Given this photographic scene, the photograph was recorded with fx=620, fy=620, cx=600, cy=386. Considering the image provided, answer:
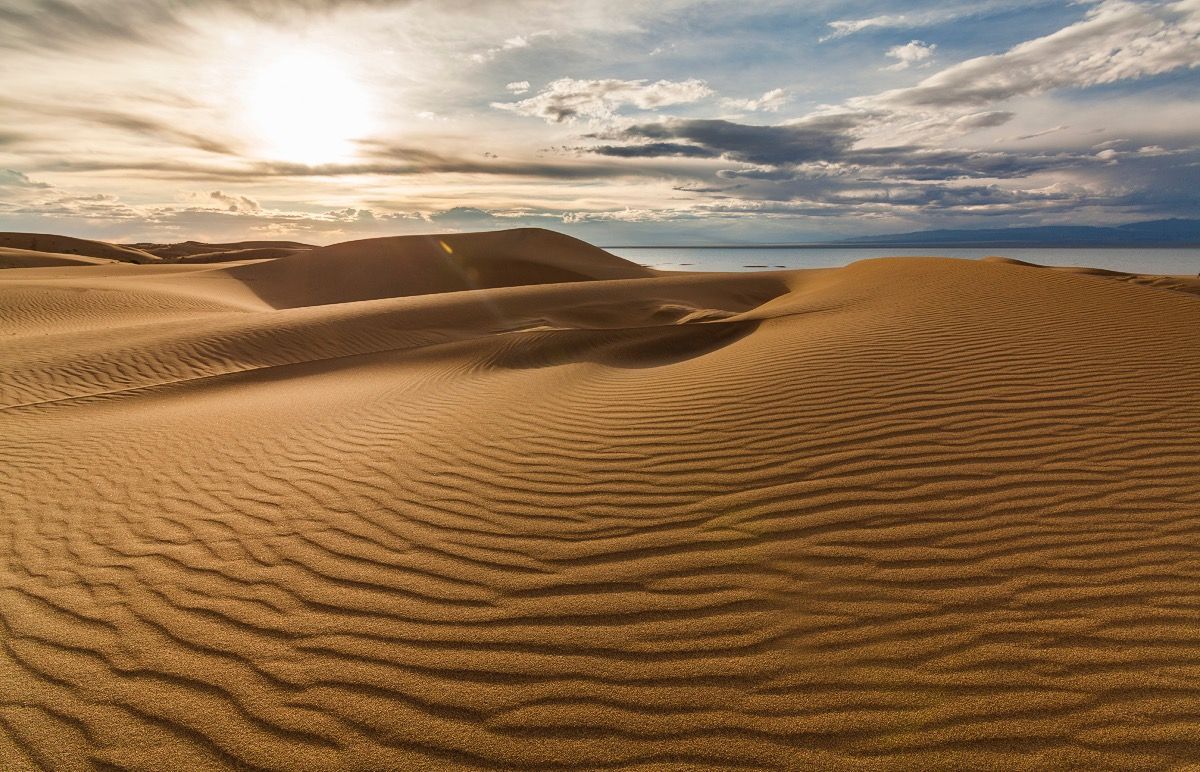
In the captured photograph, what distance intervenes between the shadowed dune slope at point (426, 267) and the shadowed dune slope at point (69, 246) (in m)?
43.5

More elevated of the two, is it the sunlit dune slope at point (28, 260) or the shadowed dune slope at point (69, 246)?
the shadowed dune slope at point (69, 246)

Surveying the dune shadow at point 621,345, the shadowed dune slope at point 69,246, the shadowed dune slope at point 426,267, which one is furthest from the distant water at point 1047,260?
the shadowed dune slope at point 69,246

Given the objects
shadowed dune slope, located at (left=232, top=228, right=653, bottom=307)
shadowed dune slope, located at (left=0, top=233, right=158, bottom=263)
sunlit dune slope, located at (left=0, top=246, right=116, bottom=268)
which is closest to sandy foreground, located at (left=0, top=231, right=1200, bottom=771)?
shadowed dune slope, located at (left=232, top=228, right=653, bottom=307)

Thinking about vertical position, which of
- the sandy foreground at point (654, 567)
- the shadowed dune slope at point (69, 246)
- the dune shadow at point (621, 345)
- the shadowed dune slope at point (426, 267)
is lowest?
the sandy foreground at point (654, 567)

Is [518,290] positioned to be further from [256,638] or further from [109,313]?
[256,638]

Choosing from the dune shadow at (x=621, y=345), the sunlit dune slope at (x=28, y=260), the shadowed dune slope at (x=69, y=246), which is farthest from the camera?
the shadowed dune slope at (x=69, y=246)

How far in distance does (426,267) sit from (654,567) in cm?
3299

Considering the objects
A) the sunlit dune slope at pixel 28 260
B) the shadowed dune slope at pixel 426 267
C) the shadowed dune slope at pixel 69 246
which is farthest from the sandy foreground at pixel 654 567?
the shadowed dune slope at pixel 69 246

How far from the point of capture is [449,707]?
2414 millimetres

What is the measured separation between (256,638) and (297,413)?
4.60 metres

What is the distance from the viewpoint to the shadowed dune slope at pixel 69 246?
206 feet

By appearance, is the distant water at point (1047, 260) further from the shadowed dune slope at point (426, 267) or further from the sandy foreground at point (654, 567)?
the sandy foreground at point (654, 567)

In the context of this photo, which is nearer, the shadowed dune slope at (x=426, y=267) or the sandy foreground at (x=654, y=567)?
the sandy foreground at (x=654, y=567)

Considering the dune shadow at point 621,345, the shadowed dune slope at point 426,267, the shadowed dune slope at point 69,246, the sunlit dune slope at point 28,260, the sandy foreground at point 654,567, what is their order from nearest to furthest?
the sandy foreground at point 654,567
the dune shadow at point 621,345
the shadowed dune slope at point 426,267
the sunlit dune slope at point 28,260
the shadowed dune slope at point 69,246
